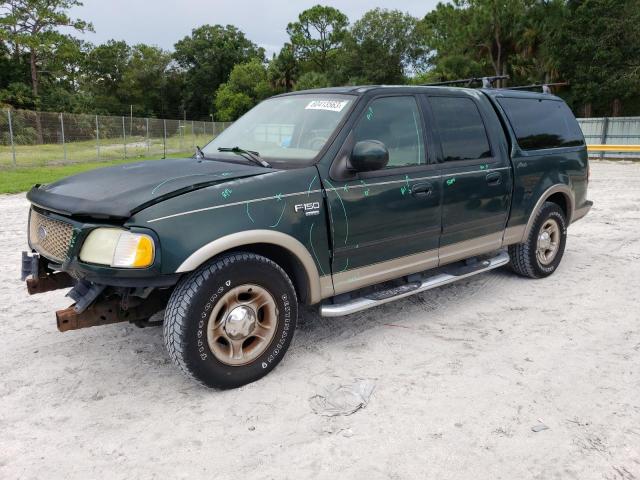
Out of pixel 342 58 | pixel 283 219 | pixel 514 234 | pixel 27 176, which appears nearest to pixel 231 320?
pixel 283 219

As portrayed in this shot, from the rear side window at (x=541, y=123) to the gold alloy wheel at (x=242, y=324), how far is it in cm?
323

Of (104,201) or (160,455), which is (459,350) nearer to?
(160,455)

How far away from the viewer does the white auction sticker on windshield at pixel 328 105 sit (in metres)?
4.16

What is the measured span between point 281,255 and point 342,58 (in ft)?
210

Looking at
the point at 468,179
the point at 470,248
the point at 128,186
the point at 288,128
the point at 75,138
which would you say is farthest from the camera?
the point at 75,138

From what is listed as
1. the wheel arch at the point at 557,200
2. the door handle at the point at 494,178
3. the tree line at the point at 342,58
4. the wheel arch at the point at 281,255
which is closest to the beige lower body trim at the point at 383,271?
the wheel arch at the point at 281,255

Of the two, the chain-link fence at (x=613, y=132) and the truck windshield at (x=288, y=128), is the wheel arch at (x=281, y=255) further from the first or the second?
the chain-link fence at (x=613, y=132)

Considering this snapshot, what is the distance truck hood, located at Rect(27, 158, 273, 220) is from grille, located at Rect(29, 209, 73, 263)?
0.10 meters

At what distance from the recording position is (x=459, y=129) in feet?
15.7

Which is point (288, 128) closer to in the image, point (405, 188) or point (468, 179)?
point (405, 188)

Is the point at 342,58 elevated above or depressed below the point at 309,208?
above

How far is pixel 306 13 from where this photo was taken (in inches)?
3004

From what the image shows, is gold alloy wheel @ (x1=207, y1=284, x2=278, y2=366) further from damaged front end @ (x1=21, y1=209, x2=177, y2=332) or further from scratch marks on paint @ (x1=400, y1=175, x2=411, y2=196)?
scratch marks on paint @ (x1=400, y1=175, x2=411, y2=196)

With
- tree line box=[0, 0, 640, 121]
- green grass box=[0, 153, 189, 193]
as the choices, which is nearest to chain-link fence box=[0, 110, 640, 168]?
green grass box=[0, 153, 189, 193]
